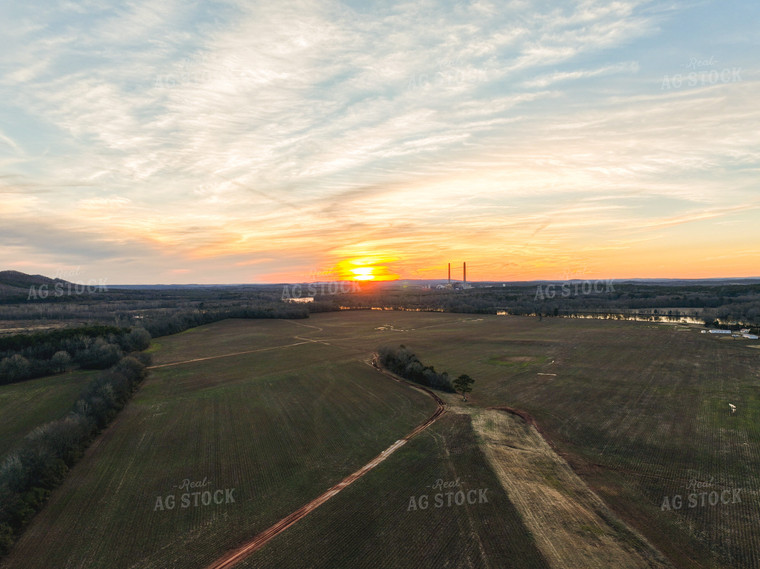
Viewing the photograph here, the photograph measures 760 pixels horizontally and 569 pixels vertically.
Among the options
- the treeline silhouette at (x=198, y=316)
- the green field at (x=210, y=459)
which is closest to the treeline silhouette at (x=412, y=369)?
the green field at (x=210, y=459)

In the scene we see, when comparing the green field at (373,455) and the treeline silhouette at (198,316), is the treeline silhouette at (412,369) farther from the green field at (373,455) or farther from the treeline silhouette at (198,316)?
the treeline silhouette at (198,316)

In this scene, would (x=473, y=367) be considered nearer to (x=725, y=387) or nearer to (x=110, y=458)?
(x=725, y=387)

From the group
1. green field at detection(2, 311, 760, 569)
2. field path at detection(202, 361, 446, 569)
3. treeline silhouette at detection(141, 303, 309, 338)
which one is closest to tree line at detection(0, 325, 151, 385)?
green field at detection(2, 311, 760, 569)

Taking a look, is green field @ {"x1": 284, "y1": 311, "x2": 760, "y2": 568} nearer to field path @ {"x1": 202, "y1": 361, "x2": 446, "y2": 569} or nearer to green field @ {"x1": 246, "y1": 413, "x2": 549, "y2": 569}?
green field @ {"x1": 246, "y1": 413, "x2": 549, "y2": 569}

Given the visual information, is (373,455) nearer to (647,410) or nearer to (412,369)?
(412,369)

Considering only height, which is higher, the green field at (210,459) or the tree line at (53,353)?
the tree line at (53,353)

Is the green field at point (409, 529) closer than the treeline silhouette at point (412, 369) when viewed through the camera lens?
Yes
